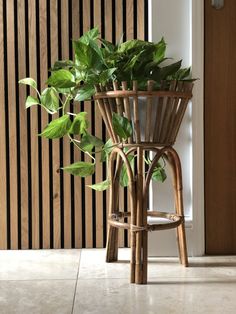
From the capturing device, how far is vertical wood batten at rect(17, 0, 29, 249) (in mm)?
2705

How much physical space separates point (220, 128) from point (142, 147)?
0.62 m

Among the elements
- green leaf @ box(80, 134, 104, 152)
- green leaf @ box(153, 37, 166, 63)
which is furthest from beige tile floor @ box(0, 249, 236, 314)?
green leaf @ box(153, 37, 166, 63)

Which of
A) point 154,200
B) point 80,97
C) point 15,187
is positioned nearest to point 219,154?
point 154,200

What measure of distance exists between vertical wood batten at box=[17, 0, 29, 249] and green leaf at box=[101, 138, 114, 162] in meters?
0.43

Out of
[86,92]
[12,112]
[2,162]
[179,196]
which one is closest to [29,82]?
[12,112]

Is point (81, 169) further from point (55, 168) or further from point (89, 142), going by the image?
point (55, 168)

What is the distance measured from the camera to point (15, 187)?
273cm

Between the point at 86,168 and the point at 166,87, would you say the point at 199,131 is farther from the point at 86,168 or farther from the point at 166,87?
the point at 86,168

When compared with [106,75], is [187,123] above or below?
below

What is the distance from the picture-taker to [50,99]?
2.53 m

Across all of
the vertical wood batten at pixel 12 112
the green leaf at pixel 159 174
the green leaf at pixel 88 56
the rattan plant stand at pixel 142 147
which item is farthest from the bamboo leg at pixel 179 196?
the vertical wood batten at pixel 12 112

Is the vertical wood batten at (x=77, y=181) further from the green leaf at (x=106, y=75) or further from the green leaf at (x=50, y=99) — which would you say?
the green leaf at (x=106, y=75)

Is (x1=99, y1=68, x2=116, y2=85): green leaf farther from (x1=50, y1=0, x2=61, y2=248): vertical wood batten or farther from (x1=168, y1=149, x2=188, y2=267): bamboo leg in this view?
(x1=50, y1=0, x2=61, y2=248): vertical wood batten

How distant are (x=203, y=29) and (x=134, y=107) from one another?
0.73 m
